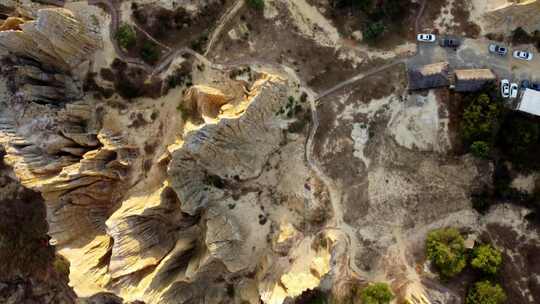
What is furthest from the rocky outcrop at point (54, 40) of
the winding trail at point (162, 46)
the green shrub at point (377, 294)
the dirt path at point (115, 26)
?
the green shrub at point (377, 294)

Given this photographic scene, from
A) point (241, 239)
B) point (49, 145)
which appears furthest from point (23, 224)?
point (241, 239)

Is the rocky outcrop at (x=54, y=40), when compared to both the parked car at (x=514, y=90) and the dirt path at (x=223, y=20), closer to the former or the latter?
the dirt path at (x=223, y=20)

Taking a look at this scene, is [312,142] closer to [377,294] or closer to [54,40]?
[377,294]

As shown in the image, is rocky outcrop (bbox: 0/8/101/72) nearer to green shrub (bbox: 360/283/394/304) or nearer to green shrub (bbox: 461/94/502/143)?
green shrub (bbox: 360/283/394/304)

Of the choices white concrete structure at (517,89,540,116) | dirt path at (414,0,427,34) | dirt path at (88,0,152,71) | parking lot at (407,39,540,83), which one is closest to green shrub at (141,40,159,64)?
dirt path at (88,0,152,71)

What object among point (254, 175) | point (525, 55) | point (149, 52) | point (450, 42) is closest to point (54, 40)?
point (149, 52)
